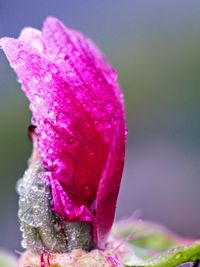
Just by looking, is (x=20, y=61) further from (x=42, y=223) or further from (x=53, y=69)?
(x=42, y=223)

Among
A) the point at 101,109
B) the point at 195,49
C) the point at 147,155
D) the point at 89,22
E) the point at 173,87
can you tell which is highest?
the point at 89,22

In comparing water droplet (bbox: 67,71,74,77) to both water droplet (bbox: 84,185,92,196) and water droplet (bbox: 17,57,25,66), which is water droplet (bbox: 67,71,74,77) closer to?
water droplet (bbox: 17,57,25,66)

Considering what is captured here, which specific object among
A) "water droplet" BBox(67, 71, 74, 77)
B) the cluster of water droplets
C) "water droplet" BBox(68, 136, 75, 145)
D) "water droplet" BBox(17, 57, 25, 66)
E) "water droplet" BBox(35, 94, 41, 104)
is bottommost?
the cluster of water droplets

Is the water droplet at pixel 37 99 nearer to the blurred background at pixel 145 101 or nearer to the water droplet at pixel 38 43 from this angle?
the water droplet at pixel 38 43

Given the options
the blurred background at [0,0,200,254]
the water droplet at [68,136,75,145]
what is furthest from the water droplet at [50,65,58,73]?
the blurred background at [0,0,200,254]

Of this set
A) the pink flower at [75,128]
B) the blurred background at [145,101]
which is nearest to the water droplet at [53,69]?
the pink flower at [75,128]

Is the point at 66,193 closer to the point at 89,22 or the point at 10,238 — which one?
the point at 10,238

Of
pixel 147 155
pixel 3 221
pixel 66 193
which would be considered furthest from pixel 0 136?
pixel 66 193
